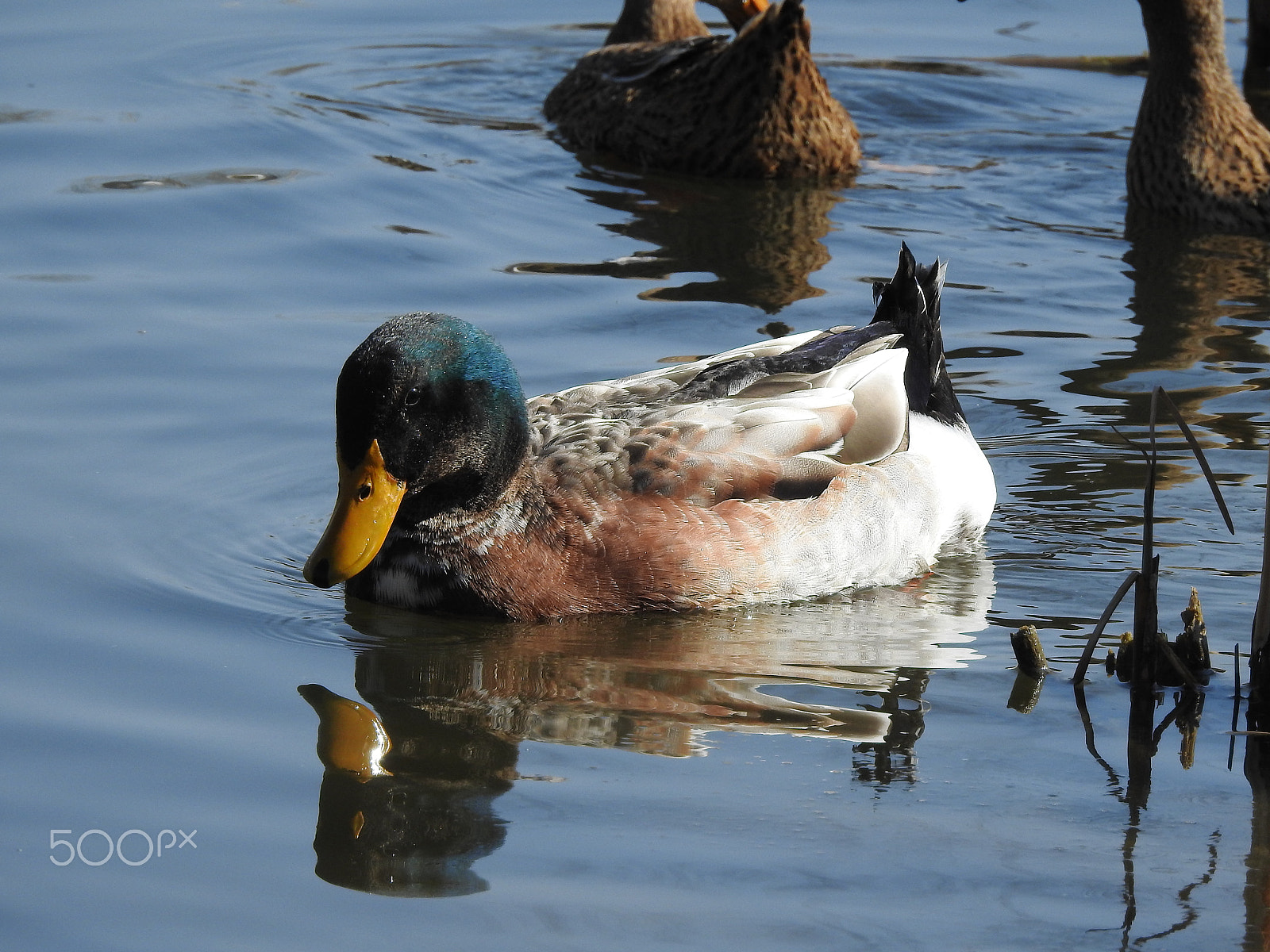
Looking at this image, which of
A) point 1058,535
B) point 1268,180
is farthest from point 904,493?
point 1268,180

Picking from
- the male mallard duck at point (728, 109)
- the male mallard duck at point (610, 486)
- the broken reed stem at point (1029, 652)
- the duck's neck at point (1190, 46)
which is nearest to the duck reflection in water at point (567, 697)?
the male mallard duck at point (610, 486)

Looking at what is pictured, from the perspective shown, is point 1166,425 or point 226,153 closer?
point 1166,425

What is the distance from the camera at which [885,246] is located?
10453 mm

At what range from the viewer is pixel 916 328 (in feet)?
23.7

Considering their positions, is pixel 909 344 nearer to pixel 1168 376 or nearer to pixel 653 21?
pixel 1168 376

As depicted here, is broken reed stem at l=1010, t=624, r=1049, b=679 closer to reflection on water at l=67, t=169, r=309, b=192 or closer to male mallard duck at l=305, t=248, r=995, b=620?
male mallard duck at l=305, t=248, r=995, b=620

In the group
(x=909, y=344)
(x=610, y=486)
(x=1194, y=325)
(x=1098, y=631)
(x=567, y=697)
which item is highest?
(x=909, y=344)

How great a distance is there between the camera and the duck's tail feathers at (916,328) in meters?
7.22

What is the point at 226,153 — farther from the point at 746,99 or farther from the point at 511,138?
the point at 746,99

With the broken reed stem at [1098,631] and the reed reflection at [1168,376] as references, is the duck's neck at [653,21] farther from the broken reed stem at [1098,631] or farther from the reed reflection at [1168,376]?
the broken reed stem at [1098,631]

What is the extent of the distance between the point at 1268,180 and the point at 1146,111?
0.83m

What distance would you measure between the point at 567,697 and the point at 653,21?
8593 millimetres

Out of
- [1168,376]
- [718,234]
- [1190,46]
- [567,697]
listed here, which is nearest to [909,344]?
[1168,376]

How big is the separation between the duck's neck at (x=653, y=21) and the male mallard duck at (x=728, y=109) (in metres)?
0.90
